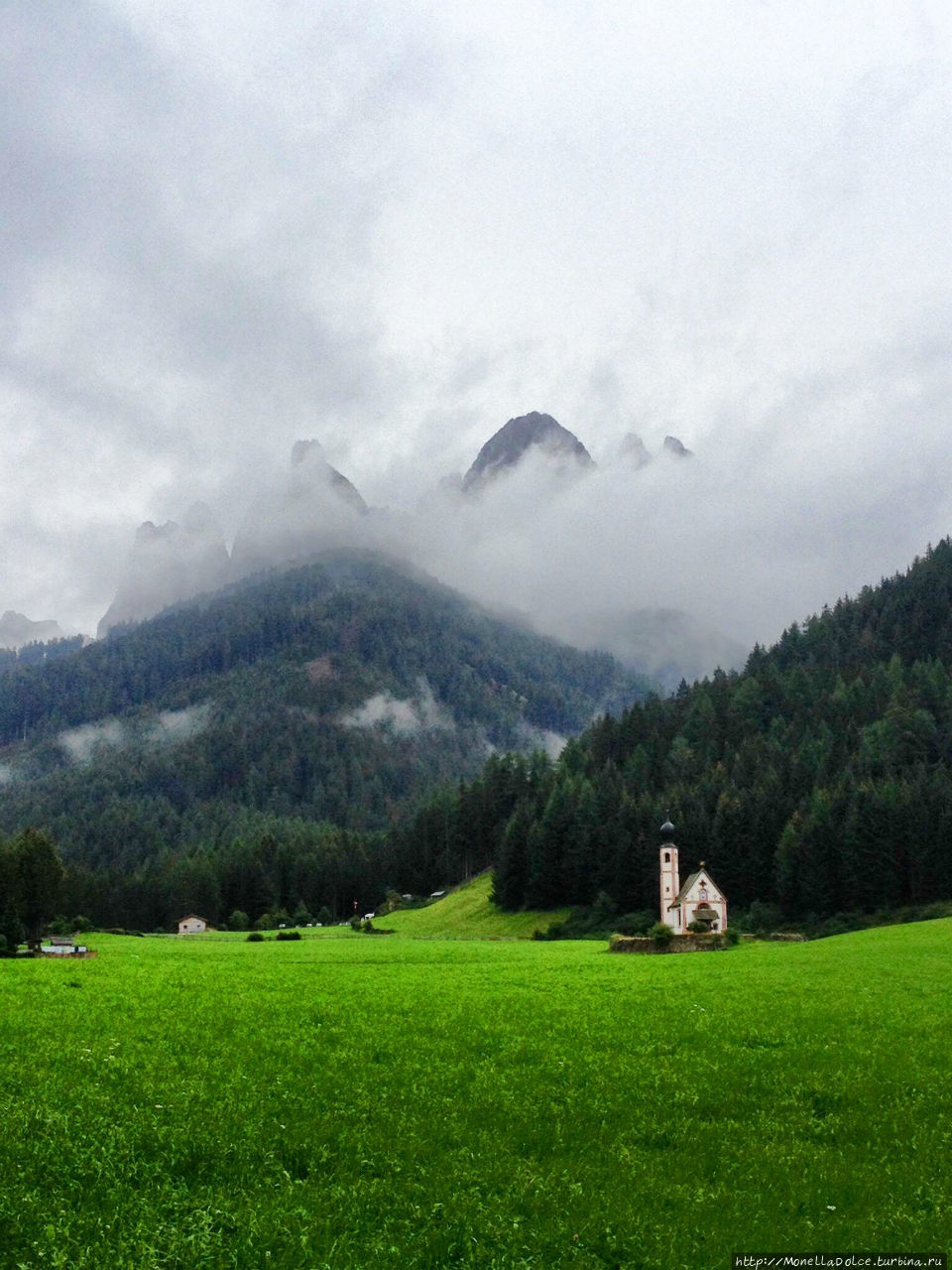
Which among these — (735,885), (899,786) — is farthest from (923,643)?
(735,885)

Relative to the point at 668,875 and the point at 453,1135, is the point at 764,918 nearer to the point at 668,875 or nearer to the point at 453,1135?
the point at 668,875

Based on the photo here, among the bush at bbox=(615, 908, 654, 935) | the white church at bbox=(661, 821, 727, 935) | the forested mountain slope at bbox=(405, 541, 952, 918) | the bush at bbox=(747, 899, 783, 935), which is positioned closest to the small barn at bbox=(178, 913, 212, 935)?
the forested mountain slope at bbox=(405, 541, 952, 918)

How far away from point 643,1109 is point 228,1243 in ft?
24.2

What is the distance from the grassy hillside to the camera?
102625 millimetres

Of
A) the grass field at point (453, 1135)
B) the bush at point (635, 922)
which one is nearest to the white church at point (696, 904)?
the bush at point (635, 922)

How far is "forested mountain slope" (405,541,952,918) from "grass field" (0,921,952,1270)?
76.4 meters

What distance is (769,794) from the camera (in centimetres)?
10725

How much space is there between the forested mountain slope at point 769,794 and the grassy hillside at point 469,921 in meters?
3.85

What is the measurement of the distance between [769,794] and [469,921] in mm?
38401

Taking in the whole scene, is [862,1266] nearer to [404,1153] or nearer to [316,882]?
[404,1153]

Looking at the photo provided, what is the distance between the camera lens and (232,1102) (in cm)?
1295

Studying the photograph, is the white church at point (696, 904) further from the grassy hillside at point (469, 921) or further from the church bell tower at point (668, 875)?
the grassy hillside at point (469, 921)

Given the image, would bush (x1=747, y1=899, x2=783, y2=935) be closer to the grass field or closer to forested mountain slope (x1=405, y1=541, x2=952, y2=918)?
forested mountain slope (x1=405, y1=541, x2=952, y2=918)

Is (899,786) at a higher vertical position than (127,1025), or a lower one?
higher
